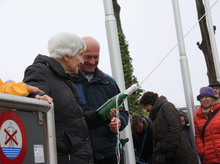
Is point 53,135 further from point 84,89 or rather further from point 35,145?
point 84,89

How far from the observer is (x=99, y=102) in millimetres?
3127

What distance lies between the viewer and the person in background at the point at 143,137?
5811 mm

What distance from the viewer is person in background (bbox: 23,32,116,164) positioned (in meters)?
2.20

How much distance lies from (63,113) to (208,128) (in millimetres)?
3270

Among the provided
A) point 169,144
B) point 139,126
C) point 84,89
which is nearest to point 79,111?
point 84,89

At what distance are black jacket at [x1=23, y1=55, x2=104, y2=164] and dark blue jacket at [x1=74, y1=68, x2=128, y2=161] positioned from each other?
2.29 feet

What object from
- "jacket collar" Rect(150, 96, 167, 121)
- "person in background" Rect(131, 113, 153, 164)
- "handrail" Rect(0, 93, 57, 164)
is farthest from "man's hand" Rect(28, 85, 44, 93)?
"person in background" Rect(131, 113, 153, 164)

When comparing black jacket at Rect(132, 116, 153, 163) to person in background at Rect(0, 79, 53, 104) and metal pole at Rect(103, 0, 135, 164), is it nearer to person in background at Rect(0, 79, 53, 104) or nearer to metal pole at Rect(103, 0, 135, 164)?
metal pole at Rect(103, 0, 135, 164)

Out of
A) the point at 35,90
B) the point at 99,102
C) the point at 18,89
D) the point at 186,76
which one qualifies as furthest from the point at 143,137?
the point at 18,89

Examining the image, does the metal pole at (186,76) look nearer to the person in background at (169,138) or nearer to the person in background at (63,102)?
the person in background at (169,138)

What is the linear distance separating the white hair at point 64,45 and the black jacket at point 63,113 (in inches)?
6.2

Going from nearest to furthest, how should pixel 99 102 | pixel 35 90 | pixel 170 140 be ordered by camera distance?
pixel 35 90 < pixel 99 102 < pixel 170 140

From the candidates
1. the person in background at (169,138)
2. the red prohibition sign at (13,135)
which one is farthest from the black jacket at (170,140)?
the red prohibition sign at (13,135)

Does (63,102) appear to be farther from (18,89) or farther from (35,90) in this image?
(18,89)
